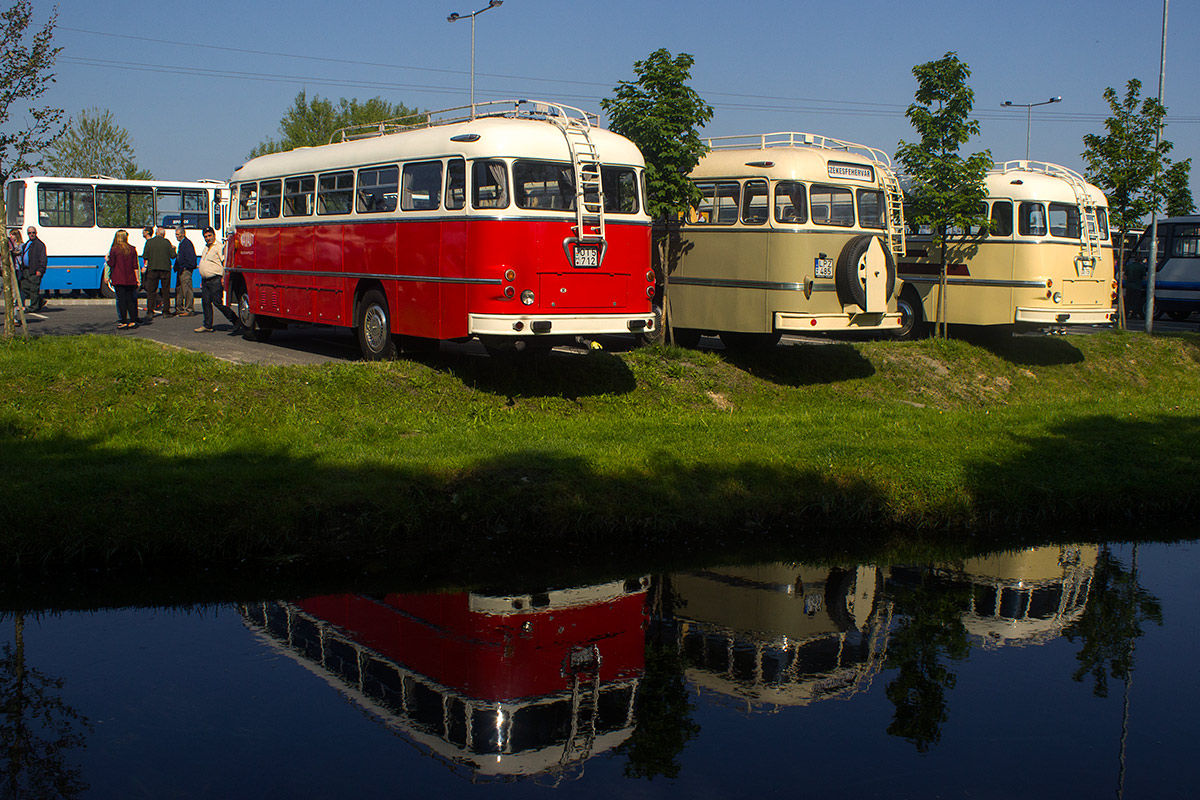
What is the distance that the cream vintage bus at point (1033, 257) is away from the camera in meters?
18.7

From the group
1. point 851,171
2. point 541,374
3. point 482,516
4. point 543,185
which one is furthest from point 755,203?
point 482,516

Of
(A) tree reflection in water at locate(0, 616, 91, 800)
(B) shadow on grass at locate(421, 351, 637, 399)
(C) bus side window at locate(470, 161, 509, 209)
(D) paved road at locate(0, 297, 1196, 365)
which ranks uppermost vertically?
(C) bus side window at locate(470, 161, 509, 209)

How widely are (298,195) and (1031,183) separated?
1219 centimetres

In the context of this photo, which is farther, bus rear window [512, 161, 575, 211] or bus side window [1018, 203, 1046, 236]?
bus side window [1018, 203, 1046, 236]

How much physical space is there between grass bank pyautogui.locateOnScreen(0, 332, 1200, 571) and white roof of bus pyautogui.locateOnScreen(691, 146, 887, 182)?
2.86 metres

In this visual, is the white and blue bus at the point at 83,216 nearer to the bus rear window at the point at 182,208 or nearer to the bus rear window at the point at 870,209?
the bus rear window at the point at 182,208

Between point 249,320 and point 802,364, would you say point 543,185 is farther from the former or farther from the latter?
point 249,320

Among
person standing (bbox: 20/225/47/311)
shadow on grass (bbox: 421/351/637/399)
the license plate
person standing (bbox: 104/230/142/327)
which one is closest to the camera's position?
the license plate

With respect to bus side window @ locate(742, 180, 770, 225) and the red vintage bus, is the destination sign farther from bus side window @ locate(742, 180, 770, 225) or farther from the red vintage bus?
the red vintage bus

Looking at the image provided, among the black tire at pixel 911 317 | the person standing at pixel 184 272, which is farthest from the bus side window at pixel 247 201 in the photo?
the black tire at pixel 911 317

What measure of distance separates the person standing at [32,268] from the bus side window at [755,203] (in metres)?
13.4

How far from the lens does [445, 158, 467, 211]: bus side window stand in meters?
13.1

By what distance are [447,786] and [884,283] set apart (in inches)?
477

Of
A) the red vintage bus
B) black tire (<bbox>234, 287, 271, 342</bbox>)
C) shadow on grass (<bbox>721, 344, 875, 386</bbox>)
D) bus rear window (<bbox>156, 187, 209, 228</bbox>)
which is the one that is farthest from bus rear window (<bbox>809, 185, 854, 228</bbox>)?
bus rear window (<bbox>156, 187, 209, 228</bbox>)
